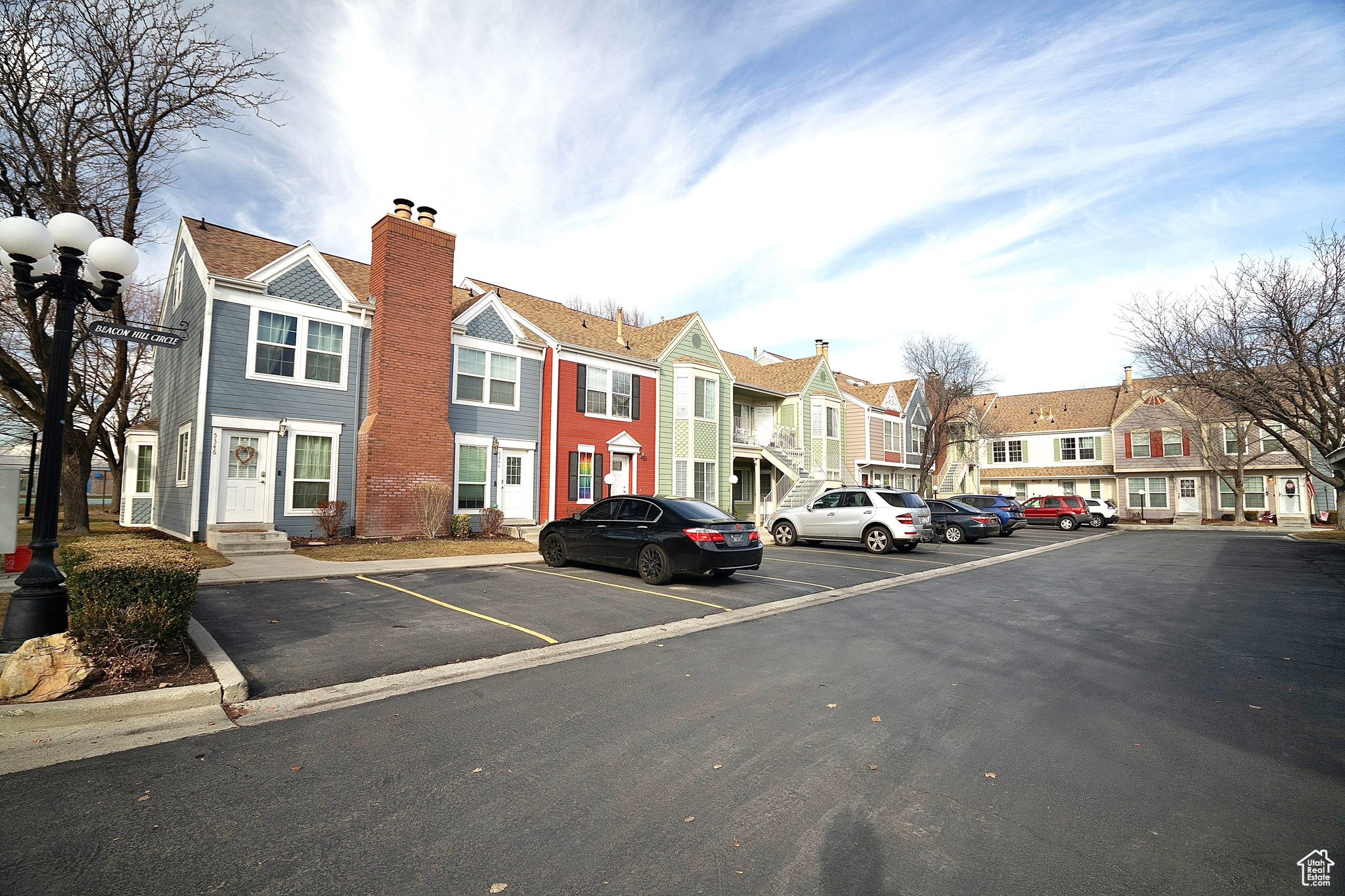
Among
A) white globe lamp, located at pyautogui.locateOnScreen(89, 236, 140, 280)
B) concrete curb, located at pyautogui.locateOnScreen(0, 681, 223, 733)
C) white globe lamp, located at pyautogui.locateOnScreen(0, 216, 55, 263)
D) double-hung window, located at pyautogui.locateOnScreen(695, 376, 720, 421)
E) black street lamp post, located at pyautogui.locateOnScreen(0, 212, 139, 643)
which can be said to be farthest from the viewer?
double-hung window, located at pyautogui.locateOnScreen(695, 376, 720, 421)

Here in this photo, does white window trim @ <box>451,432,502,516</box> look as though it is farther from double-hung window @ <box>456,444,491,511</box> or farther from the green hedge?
the green hedge

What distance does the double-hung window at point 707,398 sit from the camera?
1027 inches

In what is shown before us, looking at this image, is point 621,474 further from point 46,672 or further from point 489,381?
point 46,672

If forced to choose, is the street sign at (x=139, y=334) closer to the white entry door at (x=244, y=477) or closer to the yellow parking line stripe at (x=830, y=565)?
the white entry door at (x=244, y=477)

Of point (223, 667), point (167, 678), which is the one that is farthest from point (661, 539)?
point (167, 678)

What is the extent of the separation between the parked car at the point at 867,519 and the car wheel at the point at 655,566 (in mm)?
8329

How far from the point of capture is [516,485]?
2041cm

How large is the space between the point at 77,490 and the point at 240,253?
9.74 metres

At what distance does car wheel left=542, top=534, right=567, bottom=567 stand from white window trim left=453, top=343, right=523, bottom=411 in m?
6.78

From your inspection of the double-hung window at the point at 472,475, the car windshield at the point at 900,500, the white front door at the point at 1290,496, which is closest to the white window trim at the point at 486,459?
the double-hung window at the point at 472,475

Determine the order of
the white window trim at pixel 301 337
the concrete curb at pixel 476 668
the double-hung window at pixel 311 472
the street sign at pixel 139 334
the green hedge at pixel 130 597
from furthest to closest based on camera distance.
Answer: the double-hung window at pixel 311 472, the white window trim at pixel 301 337, the street sign at pixel 139 334, the green hedge at pixel 130 597, the concrete curb at pixel 476 668

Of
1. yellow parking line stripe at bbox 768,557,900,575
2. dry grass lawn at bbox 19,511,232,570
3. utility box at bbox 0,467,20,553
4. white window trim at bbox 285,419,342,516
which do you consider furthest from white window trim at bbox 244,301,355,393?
yellow parking line stripe at bbox 768,557,900,575

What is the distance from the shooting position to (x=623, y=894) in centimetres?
268

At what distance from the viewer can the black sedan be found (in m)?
10.8
